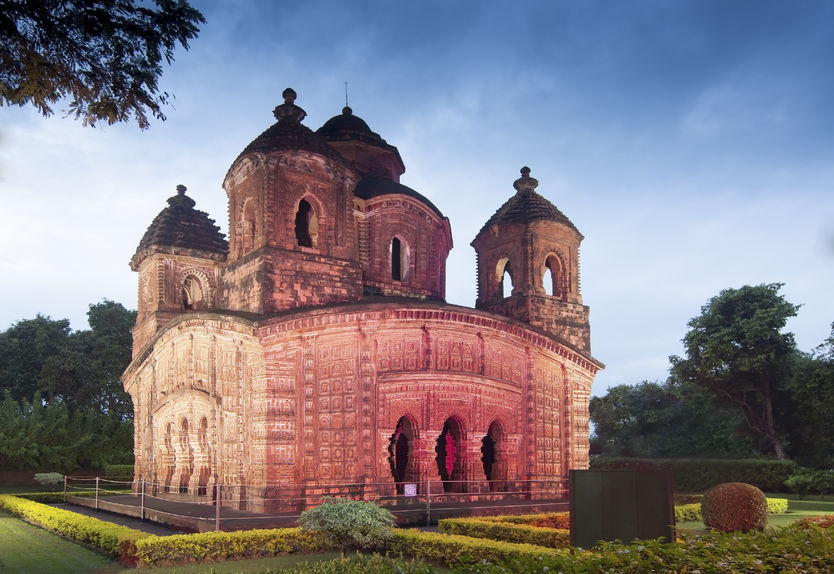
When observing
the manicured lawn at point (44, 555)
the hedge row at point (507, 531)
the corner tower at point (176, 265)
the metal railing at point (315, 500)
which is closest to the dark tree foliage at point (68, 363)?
the corner tower at point (176, 265)

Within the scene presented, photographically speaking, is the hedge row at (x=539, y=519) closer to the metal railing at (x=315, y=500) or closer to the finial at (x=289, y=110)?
the metal railing at (x=315, y=500)

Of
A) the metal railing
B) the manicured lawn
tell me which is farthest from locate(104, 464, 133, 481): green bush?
the manicured lawn

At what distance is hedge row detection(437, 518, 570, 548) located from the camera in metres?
10.2

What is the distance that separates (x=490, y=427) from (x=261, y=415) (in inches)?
228

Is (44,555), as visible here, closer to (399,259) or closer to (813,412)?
(399,259)

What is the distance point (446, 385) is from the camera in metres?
16.0

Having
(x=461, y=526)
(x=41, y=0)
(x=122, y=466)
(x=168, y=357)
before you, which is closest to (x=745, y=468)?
Answer: (x=461, y=526)

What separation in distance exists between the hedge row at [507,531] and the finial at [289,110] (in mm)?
10431

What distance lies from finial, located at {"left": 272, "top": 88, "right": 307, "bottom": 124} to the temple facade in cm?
3

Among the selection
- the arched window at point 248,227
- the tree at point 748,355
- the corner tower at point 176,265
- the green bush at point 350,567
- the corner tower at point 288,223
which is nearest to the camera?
the green bush at point 350,567

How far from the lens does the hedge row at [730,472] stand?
25.0 metres

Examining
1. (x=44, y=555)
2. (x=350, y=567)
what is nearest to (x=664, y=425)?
(x=44, y=555)

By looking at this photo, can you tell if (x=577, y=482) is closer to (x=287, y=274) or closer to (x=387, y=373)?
(x=387, y=373)

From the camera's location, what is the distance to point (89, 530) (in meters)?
11.5
